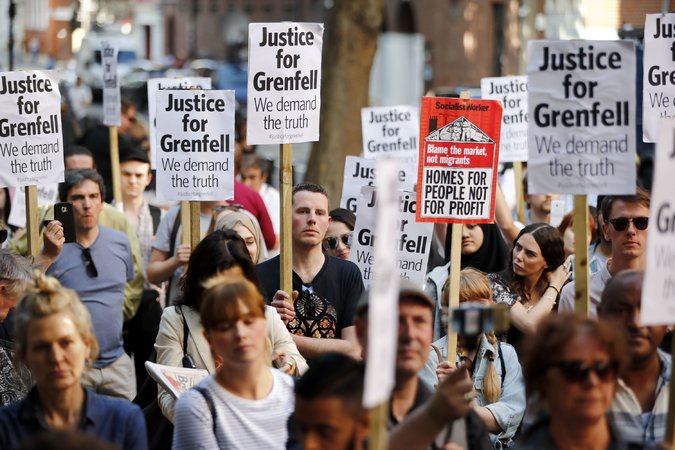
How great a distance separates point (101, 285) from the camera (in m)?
8.98

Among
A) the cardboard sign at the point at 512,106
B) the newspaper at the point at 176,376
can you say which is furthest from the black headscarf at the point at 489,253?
the newspaper at the point at 176,376

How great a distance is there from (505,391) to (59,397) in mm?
2701

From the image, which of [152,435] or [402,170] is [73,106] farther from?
[152,435]

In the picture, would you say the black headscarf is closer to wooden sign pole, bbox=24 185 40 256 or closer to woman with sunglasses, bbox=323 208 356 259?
woman with sunglasses, bbox=323 208 356 259

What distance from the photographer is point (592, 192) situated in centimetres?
664

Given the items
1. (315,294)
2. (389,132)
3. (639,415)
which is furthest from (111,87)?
(639,415)

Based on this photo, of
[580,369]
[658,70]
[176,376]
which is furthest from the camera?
[658,70]

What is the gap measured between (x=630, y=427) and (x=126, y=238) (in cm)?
484

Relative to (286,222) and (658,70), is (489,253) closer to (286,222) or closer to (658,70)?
(658,70)

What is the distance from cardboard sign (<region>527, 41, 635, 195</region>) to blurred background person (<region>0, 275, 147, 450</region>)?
2355 millimetres

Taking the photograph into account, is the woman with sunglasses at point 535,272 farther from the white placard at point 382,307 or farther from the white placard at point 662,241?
the white placard at point 382,307

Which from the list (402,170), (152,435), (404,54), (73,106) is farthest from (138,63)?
(152,435)

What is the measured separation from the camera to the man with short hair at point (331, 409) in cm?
451

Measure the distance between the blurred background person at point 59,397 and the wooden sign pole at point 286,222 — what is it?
2.64 metres
